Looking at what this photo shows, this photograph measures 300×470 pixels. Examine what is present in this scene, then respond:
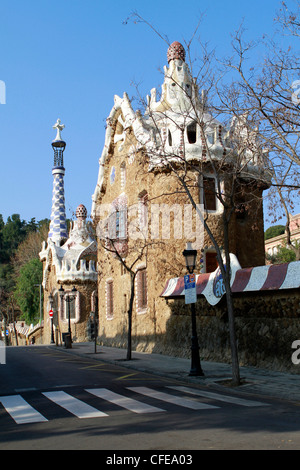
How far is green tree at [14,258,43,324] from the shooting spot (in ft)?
185

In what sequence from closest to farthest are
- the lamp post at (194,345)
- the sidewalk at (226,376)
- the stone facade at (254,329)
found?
the sidewalk at (226,376) → the lamp post at (194,345) → the stone facade at (254,329)

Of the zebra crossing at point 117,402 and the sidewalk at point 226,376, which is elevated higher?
the zebra crossing at point 117,402

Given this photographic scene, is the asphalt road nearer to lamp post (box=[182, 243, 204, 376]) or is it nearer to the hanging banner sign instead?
lamp post (box=[182, 243, 204, 376])

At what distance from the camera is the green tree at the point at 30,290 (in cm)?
5638

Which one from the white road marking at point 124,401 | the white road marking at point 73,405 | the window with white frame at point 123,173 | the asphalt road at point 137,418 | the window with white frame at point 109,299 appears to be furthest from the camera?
the window with white frame at point 109,299

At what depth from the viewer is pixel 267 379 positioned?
12.6m

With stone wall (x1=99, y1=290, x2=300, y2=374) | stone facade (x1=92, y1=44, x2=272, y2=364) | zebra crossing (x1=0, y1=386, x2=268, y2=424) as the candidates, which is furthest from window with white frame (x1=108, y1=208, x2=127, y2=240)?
zebra crossing (x1=0, y1=386, x2=268, y2=424)

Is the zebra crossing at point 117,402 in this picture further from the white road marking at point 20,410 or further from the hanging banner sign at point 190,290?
the hanging banner sign at point 190,290

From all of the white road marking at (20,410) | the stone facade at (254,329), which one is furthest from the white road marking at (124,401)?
the stone facade at (254,329)

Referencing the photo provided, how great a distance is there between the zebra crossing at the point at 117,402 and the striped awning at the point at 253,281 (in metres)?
4.12

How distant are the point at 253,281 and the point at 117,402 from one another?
7.13 m
